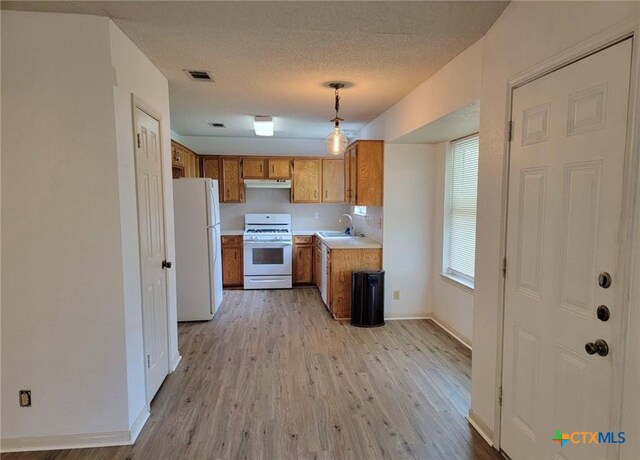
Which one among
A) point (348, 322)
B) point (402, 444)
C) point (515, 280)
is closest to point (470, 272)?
point (348, 322)

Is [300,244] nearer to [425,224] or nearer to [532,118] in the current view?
[425,224]

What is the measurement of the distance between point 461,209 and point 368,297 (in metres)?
1.46

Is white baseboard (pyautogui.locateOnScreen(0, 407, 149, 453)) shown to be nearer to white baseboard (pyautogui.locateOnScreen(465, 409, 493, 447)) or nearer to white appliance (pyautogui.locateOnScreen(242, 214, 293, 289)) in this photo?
white baseboard (pyautogui.locateOnScreen(465, 409, 493, 447))

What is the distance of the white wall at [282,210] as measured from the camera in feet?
21.1

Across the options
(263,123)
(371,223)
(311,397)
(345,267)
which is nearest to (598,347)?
(311,397)

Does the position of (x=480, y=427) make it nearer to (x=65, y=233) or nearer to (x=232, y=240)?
(x=65, y=233)

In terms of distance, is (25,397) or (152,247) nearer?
(25,397)

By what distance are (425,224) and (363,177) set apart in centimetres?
97

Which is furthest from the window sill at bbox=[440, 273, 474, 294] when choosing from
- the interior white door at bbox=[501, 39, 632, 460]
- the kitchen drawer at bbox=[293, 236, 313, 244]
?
the kitchen drawer at bbox=[293, 236, 313, 244]

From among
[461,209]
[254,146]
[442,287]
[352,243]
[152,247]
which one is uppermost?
[254,146]

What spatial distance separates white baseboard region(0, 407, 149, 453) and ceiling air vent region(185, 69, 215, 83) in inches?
106

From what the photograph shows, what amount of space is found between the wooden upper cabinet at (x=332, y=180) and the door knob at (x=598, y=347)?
4.99m

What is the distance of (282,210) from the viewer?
6.50 meters

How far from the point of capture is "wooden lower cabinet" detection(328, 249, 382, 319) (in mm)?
4340
